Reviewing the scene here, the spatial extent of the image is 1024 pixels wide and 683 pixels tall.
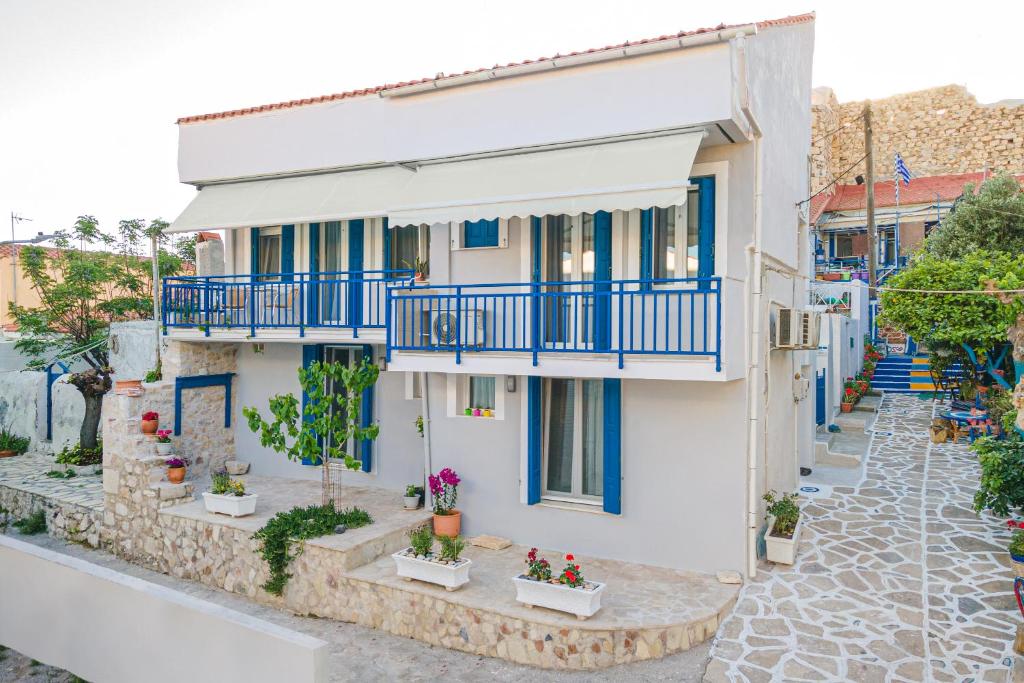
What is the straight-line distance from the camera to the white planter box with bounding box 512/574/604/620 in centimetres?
884

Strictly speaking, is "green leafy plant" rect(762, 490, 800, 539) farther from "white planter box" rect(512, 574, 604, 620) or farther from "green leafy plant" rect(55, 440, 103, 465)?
"green leafy plant" rect(55, 440, 103, 465)

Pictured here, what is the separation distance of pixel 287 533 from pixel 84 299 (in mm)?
13415

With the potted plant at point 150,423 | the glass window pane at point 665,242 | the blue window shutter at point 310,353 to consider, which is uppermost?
the glass window pane at point 665,242

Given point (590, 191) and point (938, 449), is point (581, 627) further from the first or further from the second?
point (938, 449)

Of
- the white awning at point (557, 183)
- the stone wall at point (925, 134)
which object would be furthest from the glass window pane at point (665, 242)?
the stone wall at point (925, 134)

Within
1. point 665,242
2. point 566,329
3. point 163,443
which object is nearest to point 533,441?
point 566,329

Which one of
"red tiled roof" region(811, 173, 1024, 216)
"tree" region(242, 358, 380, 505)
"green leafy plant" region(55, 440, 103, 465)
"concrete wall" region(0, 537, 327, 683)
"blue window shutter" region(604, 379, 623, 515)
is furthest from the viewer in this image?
"red tiled roof" region(811, 173, 1024, 216)

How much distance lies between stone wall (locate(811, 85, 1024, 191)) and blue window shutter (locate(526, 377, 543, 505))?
1288 inches

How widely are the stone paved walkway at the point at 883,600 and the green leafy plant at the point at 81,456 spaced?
16.8 metres

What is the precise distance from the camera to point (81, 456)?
716 inches

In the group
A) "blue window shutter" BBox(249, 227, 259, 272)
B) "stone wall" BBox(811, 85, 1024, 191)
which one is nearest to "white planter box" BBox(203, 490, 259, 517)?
"blue window shutter" BBox(249, 227, 259, 272)

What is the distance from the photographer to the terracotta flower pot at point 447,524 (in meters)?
12.2

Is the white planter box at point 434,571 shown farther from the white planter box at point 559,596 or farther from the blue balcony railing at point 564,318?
the blue balcony railing at point 564,318

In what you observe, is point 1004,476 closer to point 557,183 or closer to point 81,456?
point 557,183
